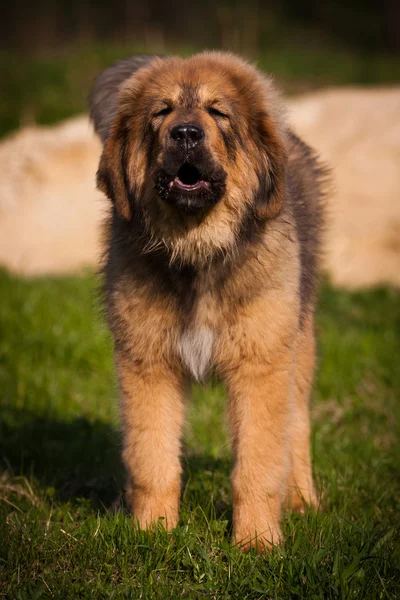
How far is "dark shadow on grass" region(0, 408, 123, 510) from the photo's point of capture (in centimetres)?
454

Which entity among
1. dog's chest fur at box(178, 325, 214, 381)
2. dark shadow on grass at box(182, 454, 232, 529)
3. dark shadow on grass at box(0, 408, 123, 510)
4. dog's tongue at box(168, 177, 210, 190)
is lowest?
dark shadow on grass at box(0, 408, 123, 510)

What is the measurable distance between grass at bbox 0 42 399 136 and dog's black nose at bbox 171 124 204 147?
10102 millimetres

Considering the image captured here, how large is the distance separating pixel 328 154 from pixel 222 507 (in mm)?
7088

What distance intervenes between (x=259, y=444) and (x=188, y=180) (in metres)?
1.23

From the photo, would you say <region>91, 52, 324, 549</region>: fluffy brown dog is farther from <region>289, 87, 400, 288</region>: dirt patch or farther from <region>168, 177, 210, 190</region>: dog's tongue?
<region>289, 87, 400, 288</region>: dirt patch

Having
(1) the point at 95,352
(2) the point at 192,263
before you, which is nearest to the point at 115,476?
(2) the point at 192,263

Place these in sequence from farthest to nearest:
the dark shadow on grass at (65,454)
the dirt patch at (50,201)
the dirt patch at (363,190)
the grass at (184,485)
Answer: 1. the dirt patch at (50,201)
2. the dirt patch at (363,190)
3. the dark shadow on grass at (65,454)
4. the grass at (184,485)

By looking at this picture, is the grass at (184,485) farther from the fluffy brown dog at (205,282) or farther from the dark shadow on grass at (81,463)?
the fluffy brown dog at (205,282)

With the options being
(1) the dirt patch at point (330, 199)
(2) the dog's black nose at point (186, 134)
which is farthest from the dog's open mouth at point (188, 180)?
(1) the dirt patch at point (330, 199)

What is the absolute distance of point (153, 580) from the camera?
3207mm

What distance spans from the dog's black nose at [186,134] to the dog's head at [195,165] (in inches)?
3.3

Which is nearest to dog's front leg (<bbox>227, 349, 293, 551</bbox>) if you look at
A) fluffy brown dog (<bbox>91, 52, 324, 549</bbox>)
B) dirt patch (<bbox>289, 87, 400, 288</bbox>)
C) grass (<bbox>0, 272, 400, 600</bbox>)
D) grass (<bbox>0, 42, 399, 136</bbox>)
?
fluffy brown dog (<bbox>91, 52, 324, 549</bbox>)

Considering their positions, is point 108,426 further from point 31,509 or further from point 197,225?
point 197,225

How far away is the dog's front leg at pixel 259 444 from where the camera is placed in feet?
12.0
